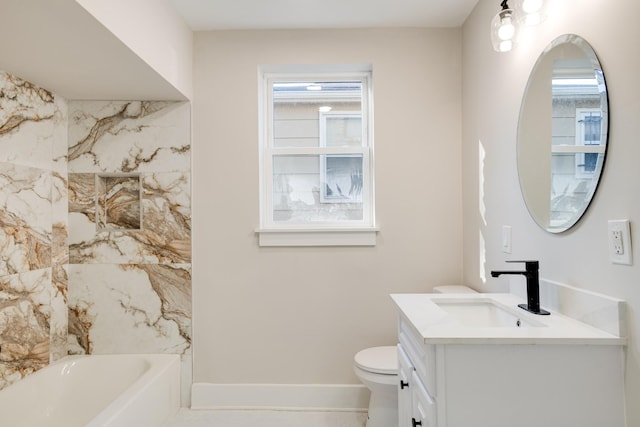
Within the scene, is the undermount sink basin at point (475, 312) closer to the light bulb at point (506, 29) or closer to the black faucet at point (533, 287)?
the black faucet at point (533, 287)

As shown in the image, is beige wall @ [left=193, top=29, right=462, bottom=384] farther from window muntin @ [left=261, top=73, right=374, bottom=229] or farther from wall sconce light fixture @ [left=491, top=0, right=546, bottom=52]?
wall sconce light fixture @ [left=491, top=0, right=546, bottom=52]

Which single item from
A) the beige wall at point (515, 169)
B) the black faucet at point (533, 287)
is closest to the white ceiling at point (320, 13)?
the beige wall at point (515, 169)

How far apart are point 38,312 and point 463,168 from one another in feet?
8.57

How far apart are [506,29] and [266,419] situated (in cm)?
234

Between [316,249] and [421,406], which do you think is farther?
[316,249]

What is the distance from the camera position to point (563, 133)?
1.38 m

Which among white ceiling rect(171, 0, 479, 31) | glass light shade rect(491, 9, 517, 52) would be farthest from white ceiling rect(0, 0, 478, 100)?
glass light shade rect(491, 9, 517, 52)

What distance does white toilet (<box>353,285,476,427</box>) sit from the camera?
199 centimetres

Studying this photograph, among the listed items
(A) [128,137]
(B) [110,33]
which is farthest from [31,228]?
(B) [110,33]

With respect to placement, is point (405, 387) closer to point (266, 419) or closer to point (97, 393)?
point (266, 419)

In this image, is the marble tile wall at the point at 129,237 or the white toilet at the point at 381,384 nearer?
the white toilet at the point at 381,384

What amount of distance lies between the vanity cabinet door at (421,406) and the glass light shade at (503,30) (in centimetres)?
132

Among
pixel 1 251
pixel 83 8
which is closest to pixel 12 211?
pixel 1 251

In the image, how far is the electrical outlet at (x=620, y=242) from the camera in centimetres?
111
